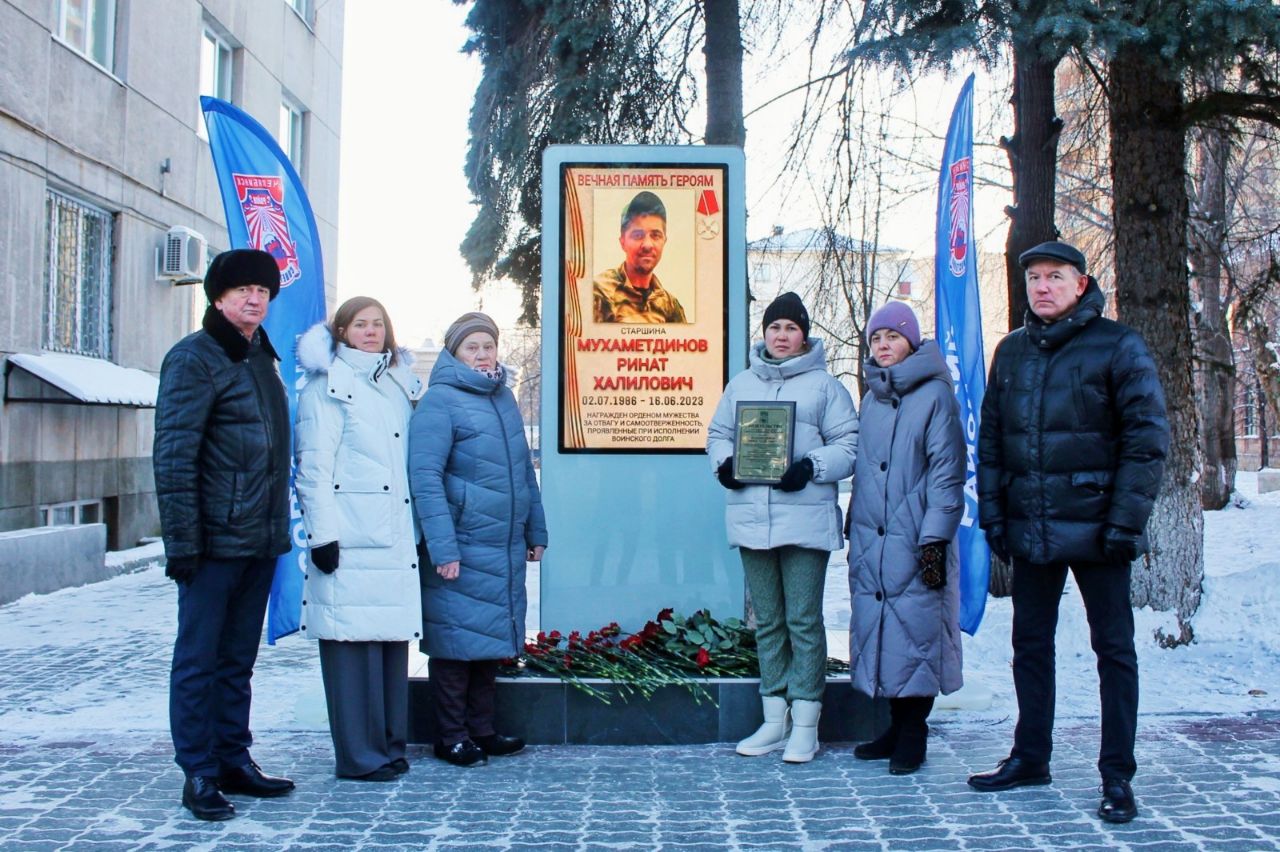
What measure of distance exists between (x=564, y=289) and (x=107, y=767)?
3.16 meters

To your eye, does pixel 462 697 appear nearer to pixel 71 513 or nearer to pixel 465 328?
pixel 465 328

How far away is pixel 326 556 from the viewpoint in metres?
4.80

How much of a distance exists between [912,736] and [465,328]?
2.53m

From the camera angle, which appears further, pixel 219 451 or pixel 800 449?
pixel 800 449

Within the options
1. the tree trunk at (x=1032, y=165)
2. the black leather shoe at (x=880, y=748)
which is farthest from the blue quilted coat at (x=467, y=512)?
the tree trunk at (x=1032, y=165)

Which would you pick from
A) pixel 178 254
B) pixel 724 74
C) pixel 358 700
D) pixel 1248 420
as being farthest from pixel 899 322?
pixel 1248 420

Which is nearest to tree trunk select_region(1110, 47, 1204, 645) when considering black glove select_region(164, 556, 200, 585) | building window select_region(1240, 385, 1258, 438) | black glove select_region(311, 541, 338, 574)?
black glove select_region(311, 541, 338, 574)

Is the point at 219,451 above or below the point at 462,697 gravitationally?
above

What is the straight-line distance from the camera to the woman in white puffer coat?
4855 mm

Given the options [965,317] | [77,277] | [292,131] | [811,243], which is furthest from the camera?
[292,131]

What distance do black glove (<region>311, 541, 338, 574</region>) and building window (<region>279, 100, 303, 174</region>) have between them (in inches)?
607

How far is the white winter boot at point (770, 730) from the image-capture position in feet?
17.4

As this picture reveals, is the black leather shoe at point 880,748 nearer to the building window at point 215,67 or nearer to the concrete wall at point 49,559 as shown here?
the concrete wall at point 49,559

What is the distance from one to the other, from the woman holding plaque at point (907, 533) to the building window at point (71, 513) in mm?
9428
